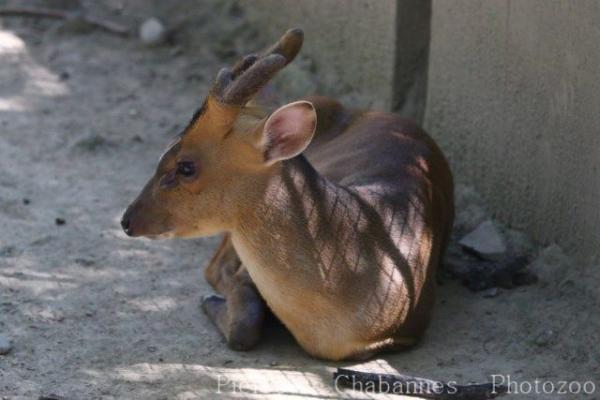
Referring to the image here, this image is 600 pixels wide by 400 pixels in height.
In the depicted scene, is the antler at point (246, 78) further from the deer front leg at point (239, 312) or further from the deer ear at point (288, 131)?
the deer front leg at point (239, 312)

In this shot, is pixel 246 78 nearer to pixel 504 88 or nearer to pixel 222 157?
pixel 222 157

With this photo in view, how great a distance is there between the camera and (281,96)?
27.1 feet

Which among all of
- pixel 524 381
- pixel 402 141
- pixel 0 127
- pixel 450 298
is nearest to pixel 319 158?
pixel 402 141

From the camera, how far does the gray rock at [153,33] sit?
913 centimetres

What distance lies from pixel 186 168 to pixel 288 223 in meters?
0.48

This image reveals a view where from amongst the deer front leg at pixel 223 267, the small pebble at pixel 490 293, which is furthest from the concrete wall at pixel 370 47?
the deer front leg at pixel 223 267

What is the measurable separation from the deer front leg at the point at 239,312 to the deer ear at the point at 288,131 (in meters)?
0.84

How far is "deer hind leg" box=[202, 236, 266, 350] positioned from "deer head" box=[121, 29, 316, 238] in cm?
51

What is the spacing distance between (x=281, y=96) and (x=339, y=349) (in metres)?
3.32

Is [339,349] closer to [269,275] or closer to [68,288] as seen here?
[269,275]

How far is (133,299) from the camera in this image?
19.3ft

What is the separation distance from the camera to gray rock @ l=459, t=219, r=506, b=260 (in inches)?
247

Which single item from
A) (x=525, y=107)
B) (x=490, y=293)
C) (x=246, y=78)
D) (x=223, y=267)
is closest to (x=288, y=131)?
(x=246, y=78)

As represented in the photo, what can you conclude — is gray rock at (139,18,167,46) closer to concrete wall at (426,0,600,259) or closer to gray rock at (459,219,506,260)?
concrete wall at (426,0,600,259)
